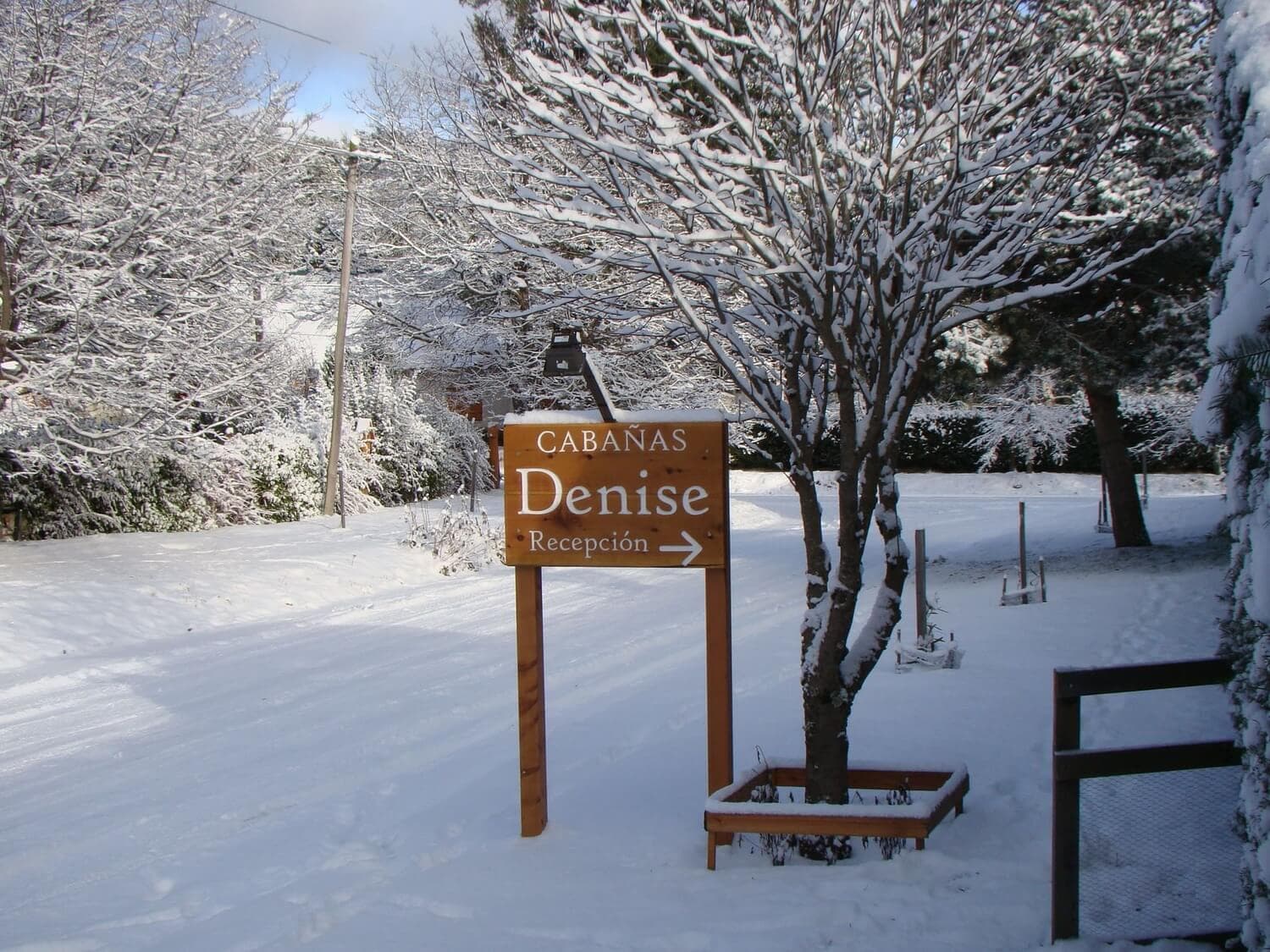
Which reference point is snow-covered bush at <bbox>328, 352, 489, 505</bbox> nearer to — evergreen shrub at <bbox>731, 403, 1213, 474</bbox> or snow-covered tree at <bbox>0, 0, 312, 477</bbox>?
evergreen shrub at <bbox>731, 403, 1213, 474</bbox>

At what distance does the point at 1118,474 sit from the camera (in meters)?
15.6

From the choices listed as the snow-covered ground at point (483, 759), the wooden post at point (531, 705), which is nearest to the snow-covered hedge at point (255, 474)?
the snow-covered ground at point (483, 759)

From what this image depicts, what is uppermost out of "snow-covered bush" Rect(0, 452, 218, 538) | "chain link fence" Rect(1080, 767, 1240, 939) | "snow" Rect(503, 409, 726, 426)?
"snow" Rect(503, 409, 726, 426)

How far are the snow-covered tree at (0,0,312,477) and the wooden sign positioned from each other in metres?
8.81

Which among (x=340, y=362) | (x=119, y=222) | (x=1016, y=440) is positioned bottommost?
(x=1016, y=440)

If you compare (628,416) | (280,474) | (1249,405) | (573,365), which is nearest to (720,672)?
(628,416)

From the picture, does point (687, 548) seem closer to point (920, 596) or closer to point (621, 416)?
point (621, 416)

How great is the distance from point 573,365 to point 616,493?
647mm

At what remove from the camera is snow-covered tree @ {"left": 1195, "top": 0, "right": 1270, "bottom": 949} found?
9.89 feet

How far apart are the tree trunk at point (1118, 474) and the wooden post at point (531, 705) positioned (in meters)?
11.9

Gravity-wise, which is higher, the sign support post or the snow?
the snow

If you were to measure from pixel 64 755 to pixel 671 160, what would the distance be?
548 cm

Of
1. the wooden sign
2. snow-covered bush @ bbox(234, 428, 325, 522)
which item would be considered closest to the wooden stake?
the wooden sign

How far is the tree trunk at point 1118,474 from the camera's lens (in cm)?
1550
